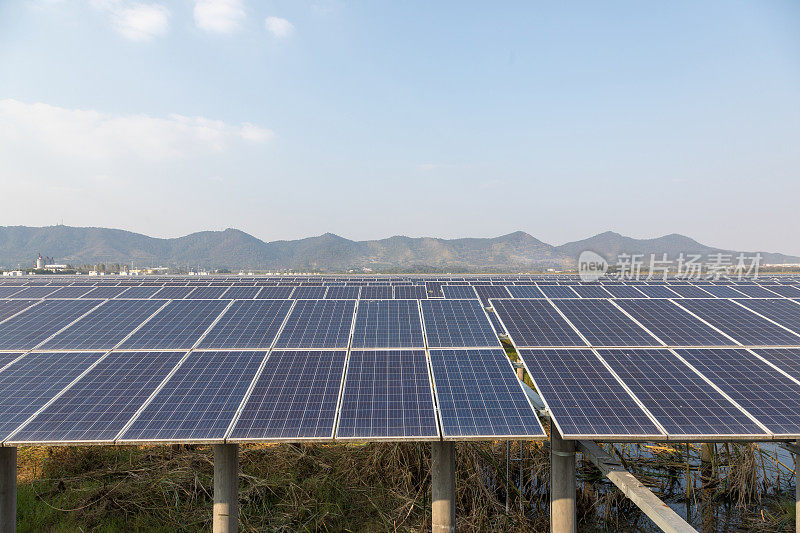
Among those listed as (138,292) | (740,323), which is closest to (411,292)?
(138,292)

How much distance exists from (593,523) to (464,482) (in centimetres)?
477

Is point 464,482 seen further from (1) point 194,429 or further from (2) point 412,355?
(1) point 194,429

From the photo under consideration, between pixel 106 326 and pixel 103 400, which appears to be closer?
pixel 103 400

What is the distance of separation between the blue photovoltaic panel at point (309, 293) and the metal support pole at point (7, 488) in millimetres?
10509

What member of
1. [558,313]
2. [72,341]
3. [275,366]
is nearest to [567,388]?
[558,313]

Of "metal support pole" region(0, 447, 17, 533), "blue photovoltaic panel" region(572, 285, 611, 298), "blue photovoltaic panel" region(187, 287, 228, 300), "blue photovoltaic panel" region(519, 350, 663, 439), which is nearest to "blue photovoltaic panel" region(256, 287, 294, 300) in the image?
"blue photovoltaic panel" region(187, 287, 228, 300)

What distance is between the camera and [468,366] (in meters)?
9.01

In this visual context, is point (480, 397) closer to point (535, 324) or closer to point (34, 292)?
point (535, 324)

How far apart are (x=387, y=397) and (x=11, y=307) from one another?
42.4 ft

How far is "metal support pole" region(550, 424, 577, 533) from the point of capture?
8.49 metres

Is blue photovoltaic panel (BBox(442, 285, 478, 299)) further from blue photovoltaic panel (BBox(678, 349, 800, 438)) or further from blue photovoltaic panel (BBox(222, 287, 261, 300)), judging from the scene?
blue photovoltaic panel (BBox(678, 349, 800, 438))

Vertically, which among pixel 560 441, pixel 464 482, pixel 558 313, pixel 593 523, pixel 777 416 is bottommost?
pixel 593 523

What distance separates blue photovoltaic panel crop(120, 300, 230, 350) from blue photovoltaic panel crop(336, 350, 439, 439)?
182 inches

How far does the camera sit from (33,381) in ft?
27.3
